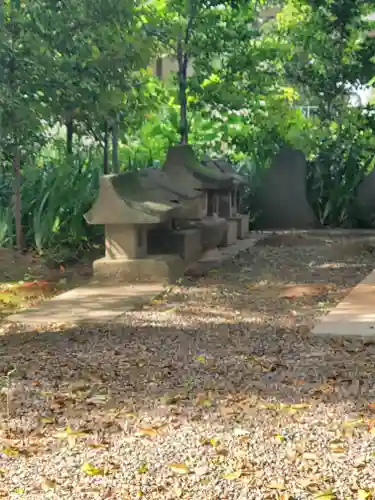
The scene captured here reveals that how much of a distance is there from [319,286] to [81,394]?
3.56 m

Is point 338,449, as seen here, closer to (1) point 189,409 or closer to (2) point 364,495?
(2) point 364,495

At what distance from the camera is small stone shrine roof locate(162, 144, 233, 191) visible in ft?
28.0

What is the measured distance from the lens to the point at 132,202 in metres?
7.33

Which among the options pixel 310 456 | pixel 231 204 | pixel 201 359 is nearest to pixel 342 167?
pixel 231 204

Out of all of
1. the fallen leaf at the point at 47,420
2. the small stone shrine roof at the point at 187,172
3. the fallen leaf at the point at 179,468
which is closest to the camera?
the fallen leaf at the point at 179,468

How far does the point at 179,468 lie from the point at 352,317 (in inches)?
111

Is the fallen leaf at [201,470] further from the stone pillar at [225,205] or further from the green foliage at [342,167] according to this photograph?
the green foliage at [342,167]

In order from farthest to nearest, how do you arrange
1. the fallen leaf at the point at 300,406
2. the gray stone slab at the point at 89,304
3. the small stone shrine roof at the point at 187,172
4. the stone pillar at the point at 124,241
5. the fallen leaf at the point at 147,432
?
the small stone shrine roof at the point at 187,172 < the stone pillar at the point at 124,241 < the gray stone slab at the point at 89,304 < the fallen leaf at the point at 300,406 < the fallen leaf at the point at 147,432

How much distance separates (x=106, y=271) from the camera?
23.9ft

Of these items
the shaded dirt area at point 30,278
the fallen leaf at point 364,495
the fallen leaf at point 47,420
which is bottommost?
the fallen leaf at point 364,495

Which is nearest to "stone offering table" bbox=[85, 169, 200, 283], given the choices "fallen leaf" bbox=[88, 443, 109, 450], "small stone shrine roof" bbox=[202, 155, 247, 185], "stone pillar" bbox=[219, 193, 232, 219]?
"stone pillar" bbox=[219, 193, 232, 219]

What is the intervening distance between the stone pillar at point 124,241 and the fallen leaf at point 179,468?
4.49 m

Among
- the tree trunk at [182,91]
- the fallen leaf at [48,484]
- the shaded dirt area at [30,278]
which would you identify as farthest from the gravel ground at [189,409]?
the tree trunk at [182,91]

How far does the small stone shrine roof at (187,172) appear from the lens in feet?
28.0
